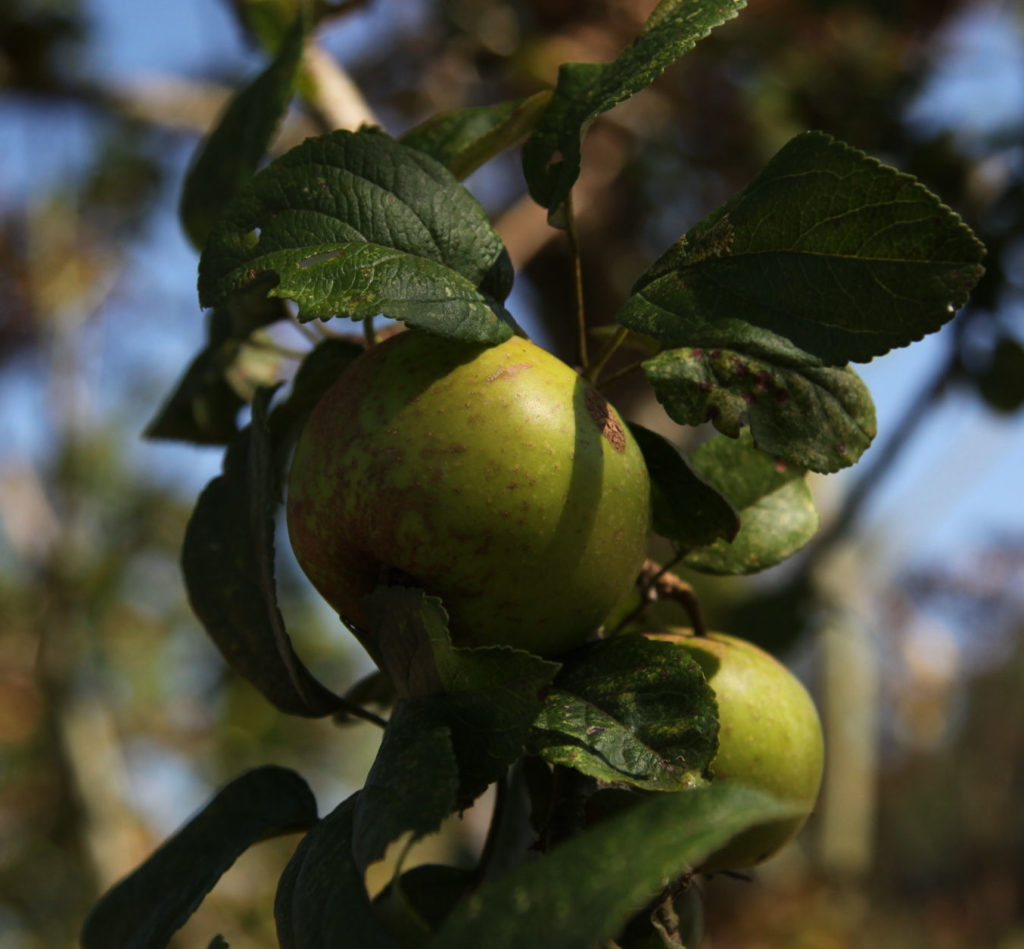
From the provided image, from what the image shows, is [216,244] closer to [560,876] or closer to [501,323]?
[501,323]

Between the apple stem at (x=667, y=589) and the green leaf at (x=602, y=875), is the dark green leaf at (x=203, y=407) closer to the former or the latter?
the apple stem at (x=667, y=589)

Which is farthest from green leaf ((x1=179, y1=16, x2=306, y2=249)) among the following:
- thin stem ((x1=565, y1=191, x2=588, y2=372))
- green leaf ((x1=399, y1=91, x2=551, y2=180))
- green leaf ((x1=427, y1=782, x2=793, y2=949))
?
green leaf ((x1=427, y1=782, x2=793, y2=949))

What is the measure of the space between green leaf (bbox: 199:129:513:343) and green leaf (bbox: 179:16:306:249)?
0.47 ft

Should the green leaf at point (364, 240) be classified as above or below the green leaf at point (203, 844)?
above

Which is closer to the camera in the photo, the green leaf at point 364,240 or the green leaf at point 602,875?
the green leaf at point 602,875

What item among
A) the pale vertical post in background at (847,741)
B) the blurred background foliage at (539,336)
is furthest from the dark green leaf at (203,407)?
the pale vertical post in background at (847,741)

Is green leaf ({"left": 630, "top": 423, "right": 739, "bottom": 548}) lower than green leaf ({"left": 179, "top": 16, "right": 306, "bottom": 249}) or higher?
lower

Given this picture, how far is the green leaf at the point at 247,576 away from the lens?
0.52m

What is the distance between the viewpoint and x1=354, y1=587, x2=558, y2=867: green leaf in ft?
1.22

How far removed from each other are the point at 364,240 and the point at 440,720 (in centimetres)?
22

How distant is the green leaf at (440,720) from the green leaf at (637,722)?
0.03 metres

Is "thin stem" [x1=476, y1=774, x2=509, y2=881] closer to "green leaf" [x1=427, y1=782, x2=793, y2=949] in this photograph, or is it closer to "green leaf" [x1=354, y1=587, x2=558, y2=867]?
"green leaf" [x1=354, y1=587, x2=558, y2=867]

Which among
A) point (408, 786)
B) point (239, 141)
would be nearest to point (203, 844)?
point (408, 786)

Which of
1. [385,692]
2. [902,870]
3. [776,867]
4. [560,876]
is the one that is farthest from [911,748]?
[560,876]
